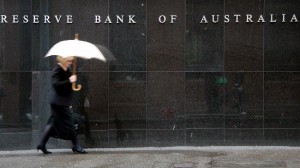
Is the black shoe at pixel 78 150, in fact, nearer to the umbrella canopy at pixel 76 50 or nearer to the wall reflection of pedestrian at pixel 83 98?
the wall reflection of pedestrian at pixel 83 98

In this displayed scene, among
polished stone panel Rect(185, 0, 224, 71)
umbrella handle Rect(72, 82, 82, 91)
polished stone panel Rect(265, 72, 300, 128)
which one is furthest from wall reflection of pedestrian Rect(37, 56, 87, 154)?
polished stone panel Rect(265, 72, 300, 128)

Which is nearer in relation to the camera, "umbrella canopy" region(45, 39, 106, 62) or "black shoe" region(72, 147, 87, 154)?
"umbrella canopy" region(45, 39, 106, 62)

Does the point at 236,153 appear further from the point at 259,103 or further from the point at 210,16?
the point at 210,16

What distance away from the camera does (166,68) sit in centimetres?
1301

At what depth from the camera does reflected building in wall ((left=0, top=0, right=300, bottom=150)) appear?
13.0 metres

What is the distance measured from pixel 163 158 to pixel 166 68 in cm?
206

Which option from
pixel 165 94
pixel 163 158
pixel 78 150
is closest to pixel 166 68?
pixel 165 94

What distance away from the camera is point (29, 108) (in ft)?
42.8

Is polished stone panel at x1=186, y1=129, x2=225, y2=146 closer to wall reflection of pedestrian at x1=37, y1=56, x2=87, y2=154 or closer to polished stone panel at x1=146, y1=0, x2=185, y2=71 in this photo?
polished stone panel at x1=146, y1=0, x2=185, y2=71

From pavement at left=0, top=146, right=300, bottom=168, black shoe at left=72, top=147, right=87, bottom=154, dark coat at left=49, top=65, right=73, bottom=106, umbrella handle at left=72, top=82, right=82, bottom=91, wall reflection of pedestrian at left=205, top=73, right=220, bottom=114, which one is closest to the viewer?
pavement at left=0, top=146, right=300, bottom=168

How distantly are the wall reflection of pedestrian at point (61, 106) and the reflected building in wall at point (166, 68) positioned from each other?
0.82 metres

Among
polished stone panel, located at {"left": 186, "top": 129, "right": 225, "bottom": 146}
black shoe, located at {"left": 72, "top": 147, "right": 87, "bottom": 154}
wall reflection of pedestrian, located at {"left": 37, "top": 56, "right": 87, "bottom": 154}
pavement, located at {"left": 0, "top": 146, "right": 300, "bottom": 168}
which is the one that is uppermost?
wall reflection of pedestrian, located at {"left": 37, "top": 56, "right": 87, "bottom": 154}

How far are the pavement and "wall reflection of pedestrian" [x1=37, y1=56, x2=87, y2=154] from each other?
1.41 ft

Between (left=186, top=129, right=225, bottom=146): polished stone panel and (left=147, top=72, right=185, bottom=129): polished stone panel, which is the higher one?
(left=147, top=72, right=185, bottom=129): polished stone panel
